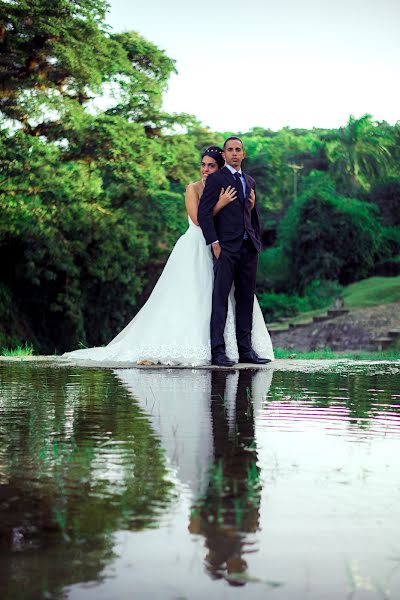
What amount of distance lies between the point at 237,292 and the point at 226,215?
1011 millimetres

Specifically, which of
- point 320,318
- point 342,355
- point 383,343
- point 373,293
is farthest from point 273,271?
point 342,355

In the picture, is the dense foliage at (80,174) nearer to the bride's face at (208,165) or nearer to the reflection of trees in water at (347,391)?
the bride's face at (208,165)

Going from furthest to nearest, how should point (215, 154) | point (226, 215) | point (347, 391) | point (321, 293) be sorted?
point (321, 293) < point (215, 154) < point (226, 215) < point (347, 391)

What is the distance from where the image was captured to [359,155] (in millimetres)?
67812

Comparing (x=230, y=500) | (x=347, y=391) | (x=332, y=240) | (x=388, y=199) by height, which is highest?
(x=388, y=199)

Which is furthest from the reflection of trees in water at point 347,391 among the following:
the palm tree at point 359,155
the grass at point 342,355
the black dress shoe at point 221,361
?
the palm tree at point 359,155

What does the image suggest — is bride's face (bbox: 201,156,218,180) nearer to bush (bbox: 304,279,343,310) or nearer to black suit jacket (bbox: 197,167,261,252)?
black suit jacket (bbox: 197,167,261,252)

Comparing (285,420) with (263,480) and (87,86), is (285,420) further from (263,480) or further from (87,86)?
(87,86)

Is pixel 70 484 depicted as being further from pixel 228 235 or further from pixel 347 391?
pixel 228 235

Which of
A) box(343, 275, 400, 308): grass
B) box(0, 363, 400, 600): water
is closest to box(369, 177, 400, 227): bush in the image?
box(343, 275, 400, 308): grass

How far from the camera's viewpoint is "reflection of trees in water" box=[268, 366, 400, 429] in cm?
786

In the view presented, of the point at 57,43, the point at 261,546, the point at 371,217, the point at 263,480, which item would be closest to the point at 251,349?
the point at 263,480

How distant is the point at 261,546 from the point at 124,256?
1481 inches

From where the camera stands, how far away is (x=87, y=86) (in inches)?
1467
